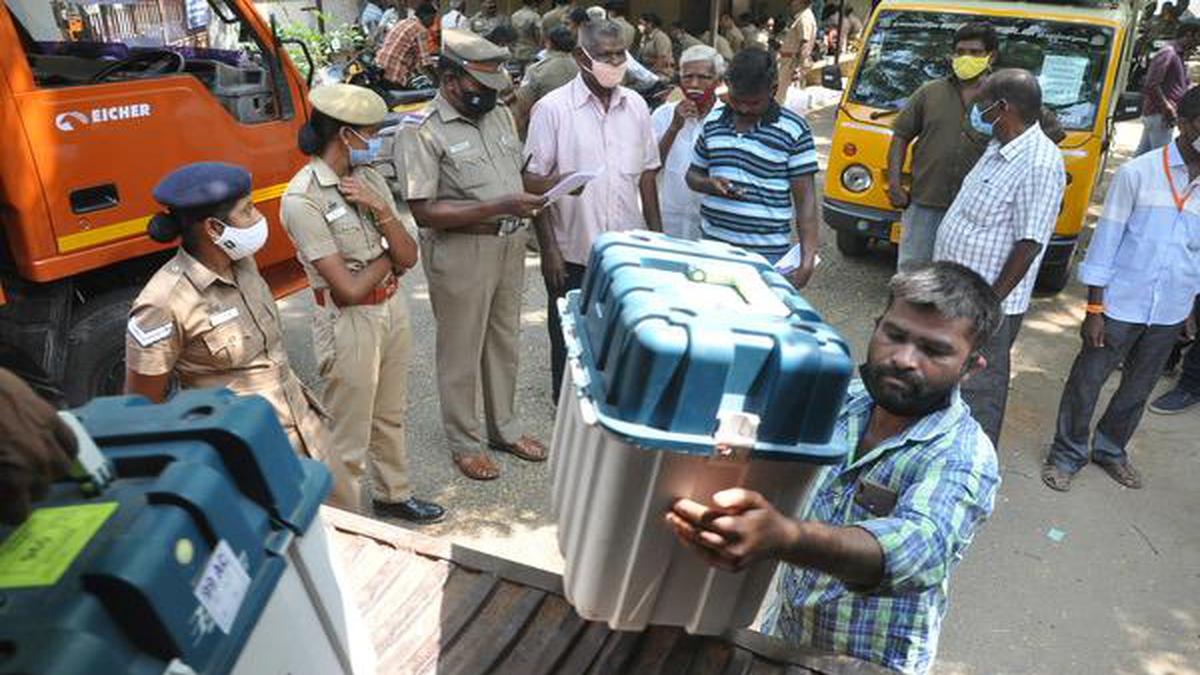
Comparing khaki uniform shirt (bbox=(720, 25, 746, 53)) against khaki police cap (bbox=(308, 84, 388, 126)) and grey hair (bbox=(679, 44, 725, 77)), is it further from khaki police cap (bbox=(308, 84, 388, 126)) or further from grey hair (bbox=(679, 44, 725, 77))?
khaki police cap (bbox=(308, 84, 388, 126))

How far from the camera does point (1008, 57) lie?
18.0ft

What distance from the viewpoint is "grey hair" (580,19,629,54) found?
3623mm

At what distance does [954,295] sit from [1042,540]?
2.48 m

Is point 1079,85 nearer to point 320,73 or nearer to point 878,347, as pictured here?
point 878,347

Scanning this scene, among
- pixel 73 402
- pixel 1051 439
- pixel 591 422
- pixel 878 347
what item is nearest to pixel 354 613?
pixel 591 422

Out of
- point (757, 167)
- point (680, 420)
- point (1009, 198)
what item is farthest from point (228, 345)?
point (1009, 198)

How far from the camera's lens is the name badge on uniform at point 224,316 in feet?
7.65

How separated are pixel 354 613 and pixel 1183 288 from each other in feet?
12.0

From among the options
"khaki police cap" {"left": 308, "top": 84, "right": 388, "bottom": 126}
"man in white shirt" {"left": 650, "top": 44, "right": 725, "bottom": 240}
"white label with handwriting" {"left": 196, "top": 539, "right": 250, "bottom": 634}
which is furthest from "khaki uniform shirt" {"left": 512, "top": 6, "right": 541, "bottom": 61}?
"white label with handwriting" {"left": 196, "top": 539, "right": 250, "bottom": 634}

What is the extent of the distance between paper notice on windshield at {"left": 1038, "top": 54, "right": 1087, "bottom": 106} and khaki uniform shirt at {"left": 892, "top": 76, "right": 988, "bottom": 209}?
1018 millimetres

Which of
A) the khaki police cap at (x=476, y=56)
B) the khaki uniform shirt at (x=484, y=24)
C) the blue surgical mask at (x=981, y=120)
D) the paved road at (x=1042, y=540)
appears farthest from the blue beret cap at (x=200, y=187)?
the khaki uniform shirt at (x=484, y=24)

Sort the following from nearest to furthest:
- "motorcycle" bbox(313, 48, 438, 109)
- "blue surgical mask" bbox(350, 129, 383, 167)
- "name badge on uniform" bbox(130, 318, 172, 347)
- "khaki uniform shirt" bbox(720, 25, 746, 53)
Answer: "name badge on uniform" bbox(130, 318, 172, 347)
"blue surgical mask" bbox(350, 129, 383, 167)
"motorcycle" bbox(313, 48, 438, 109)
"khaki uniform shirt" bbox(720, 25, 746, 53)

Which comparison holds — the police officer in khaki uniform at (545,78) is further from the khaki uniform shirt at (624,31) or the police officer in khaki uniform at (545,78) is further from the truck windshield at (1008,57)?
the truck windshield at (1008,57)

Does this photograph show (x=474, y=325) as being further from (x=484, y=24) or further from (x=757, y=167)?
(x=484, y=24)
